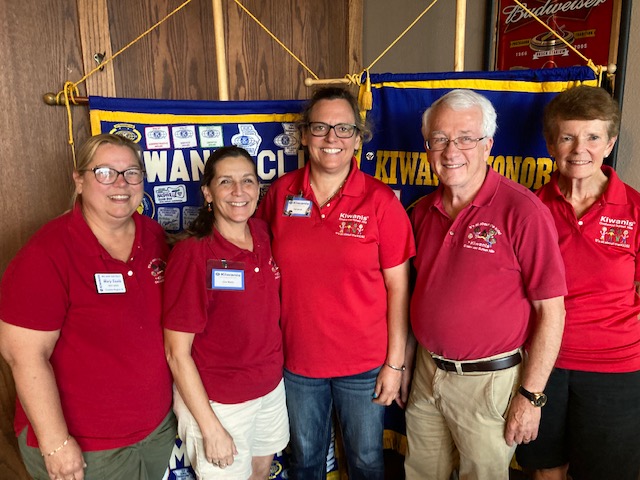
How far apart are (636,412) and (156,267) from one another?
5.42 feet

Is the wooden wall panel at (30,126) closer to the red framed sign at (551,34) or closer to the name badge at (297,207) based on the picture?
the name badge at (297,207)

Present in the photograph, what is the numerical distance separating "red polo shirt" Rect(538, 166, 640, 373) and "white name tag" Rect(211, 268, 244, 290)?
42.4 inches

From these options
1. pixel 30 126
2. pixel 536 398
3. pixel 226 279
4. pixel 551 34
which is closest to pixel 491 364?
pixel 536 398

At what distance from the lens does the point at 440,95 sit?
198cm

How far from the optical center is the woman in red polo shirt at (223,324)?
148 cm

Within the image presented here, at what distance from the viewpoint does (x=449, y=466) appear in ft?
5.81

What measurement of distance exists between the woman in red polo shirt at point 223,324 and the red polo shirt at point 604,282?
100 centimetres

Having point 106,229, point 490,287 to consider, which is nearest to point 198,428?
point 106,229

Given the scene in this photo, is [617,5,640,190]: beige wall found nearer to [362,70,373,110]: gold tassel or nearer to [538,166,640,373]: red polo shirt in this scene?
[538,166,640,373]: red polo shirt

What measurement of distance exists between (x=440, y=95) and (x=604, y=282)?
96 cm

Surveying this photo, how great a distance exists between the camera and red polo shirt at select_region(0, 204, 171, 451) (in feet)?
4.26

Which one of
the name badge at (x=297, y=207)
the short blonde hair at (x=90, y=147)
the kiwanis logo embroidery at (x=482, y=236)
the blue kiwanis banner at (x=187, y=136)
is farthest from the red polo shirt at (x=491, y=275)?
the short blonde hair at (x=90, y=147)

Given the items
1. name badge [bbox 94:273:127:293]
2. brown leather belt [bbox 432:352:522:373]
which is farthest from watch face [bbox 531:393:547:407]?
name badge [bbox 94:273:127:293]

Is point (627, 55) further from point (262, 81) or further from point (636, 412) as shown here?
point (262, 81)
